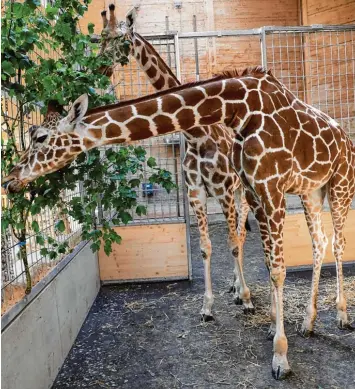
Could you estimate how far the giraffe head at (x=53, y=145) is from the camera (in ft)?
7.15

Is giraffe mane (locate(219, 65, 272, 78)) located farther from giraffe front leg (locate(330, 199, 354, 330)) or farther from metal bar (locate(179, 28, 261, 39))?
metal bar (locate(179, 28, 261, 39))

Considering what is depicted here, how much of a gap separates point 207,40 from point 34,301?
7.47 metres

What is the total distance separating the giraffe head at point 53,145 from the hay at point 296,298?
2099 mm

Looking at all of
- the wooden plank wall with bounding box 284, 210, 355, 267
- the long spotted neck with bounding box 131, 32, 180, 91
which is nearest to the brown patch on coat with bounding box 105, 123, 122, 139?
the long spotted neck with bounding box 131, 32, 180, 91

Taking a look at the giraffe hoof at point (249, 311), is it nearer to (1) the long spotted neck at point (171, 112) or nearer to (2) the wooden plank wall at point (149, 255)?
(2) the wooden plank wall at point (149, 255)

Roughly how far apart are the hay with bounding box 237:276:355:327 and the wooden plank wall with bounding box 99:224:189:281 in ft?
2.78

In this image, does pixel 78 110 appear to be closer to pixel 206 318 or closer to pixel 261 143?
pixel 261 143

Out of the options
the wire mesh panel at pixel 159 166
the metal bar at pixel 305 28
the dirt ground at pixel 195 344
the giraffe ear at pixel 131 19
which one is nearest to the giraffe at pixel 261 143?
the dirt ground at pixel 195 344

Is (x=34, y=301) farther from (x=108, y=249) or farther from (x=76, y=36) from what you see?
(x=76, y=36)

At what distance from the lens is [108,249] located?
2.76 meters

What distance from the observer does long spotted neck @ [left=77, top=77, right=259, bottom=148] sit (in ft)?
7.50

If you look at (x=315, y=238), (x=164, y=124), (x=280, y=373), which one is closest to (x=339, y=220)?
(x=315, y=238)

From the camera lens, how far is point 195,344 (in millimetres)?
3160

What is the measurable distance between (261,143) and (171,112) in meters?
0.61
